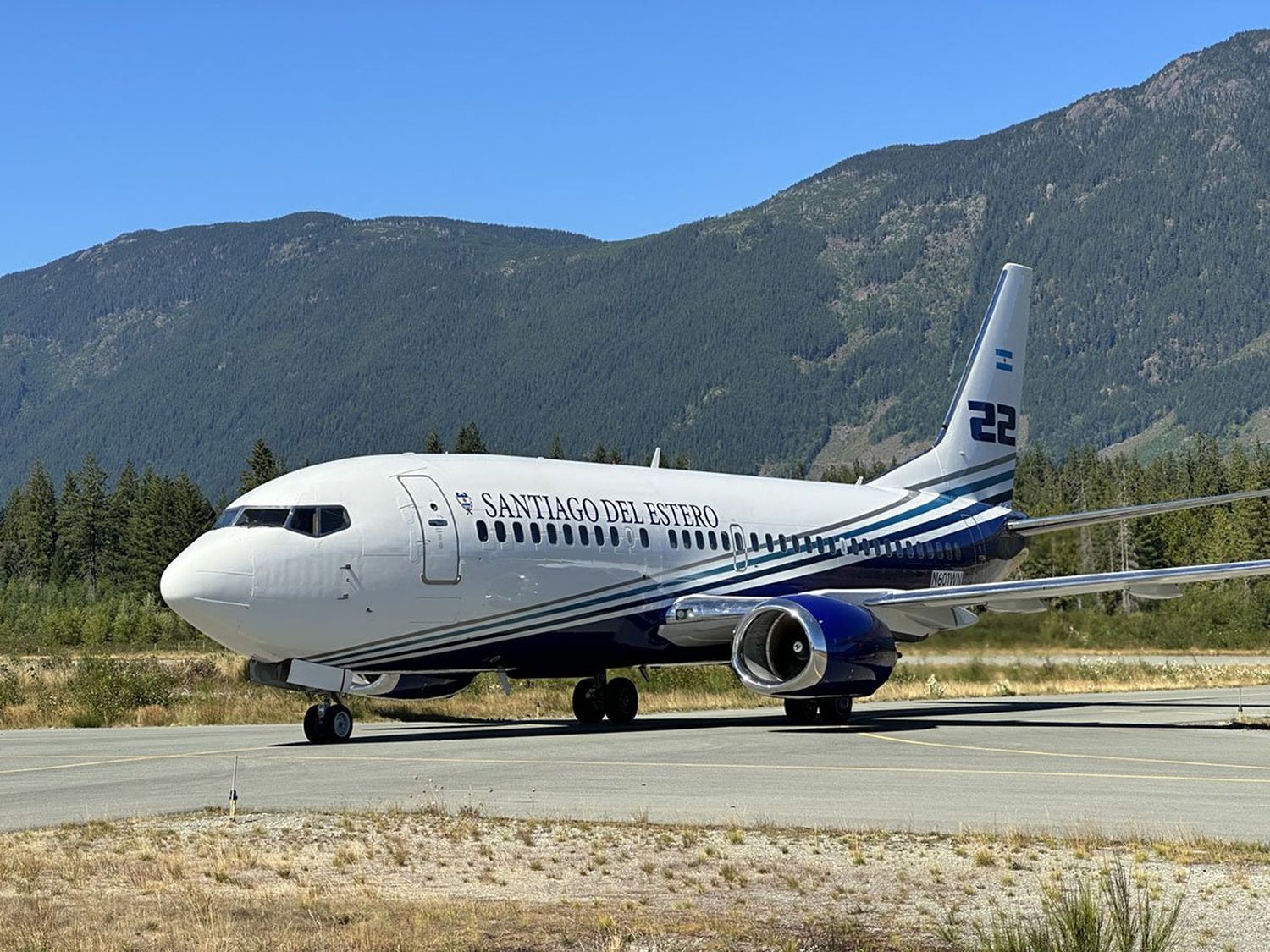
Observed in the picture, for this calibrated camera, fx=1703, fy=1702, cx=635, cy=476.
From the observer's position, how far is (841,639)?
26.7 metres

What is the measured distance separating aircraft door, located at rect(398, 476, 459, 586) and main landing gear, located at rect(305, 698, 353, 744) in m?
2.28

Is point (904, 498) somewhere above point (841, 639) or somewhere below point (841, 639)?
above

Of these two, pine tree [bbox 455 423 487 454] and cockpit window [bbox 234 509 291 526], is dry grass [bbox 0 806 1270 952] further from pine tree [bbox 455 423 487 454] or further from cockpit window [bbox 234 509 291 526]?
pine tree [bbox 455 423 487 454]

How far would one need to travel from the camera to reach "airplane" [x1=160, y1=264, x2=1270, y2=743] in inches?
952

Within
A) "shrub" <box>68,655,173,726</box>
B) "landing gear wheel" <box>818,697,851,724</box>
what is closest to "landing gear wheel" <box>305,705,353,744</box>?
"landing gear wheel" <box>818,697,851,724</box>

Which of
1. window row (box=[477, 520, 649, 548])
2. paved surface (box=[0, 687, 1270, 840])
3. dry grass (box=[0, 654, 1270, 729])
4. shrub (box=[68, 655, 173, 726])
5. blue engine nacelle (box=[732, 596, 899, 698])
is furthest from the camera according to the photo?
dry grass (box=[0, 654, 1270, 729])

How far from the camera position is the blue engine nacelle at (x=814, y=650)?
87.1ft

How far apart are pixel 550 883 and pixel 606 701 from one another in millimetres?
18529

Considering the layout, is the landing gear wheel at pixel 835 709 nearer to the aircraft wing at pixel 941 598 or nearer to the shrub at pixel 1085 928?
the aircraft wing at pixel 941 598

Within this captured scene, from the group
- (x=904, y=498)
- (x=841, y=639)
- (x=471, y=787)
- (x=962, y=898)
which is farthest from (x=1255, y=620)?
(x=962, y=898)

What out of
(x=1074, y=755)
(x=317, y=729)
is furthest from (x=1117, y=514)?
(x=317, y=729)

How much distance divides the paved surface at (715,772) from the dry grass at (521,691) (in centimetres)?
262

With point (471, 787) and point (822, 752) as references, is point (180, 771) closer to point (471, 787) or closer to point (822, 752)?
point (471, 787)

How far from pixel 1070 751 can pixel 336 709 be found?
10.4 m
